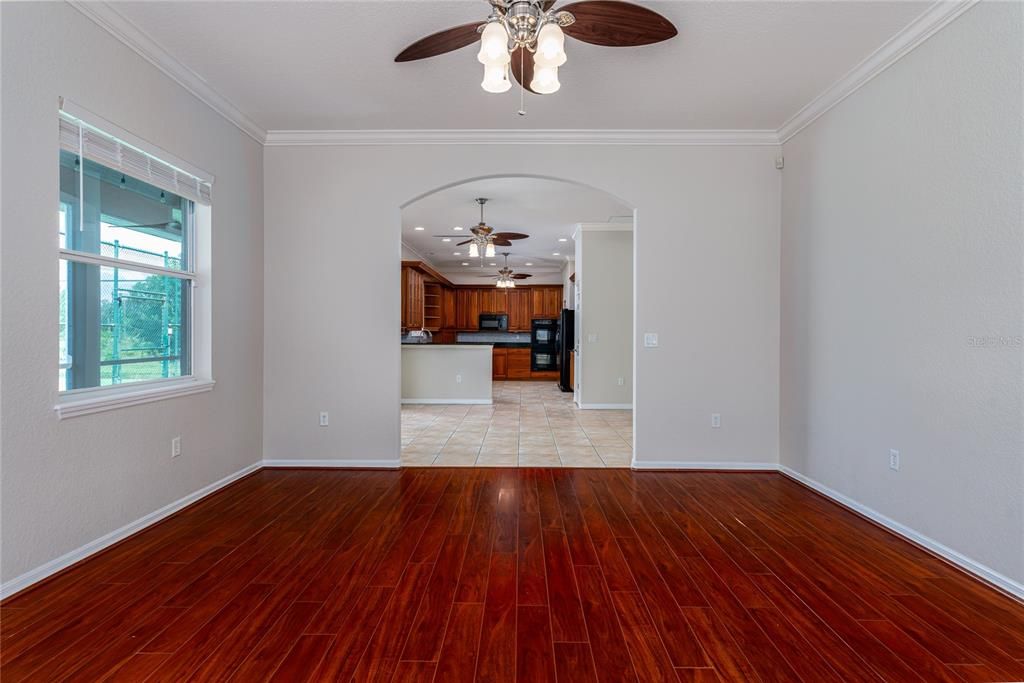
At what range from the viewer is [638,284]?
4.02 m

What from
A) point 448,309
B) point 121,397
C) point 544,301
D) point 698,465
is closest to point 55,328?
point 121,397

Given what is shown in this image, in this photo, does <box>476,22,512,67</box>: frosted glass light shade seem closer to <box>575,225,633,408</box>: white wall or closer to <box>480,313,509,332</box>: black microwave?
<box>575,225,633,408</box>: white wall

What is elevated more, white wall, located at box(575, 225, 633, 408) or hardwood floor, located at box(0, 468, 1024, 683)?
white wall, located at box(575, 225, 633, 408)

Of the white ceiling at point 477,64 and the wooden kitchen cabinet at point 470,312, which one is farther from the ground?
the white ceiling at point 477,64

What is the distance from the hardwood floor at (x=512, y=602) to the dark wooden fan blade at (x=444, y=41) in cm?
242

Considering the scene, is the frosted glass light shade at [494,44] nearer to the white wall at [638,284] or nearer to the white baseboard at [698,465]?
the white wall at [638,284]

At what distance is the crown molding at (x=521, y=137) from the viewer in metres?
3.92

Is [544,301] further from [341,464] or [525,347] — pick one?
[341,464]

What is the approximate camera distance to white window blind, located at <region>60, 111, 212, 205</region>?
2.34m

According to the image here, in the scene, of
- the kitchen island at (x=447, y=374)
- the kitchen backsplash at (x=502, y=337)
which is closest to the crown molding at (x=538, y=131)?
the kitchen island at (x=447, y=374)

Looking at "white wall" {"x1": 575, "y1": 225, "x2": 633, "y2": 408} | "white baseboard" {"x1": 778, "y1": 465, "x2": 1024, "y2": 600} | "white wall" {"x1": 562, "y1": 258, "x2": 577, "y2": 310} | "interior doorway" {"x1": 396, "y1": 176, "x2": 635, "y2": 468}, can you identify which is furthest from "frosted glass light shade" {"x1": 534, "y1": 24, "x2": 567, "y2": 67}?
"white wall" {"x1": 562, "y1": 258, "x2": 577, "y2": 310}

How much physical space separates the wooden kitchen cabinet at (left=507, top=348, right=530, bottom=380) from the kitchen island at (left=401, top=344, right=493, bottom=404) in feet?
11.3

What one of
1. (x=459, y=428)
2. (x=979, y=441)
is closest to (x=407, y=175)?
(x=459, y=428)

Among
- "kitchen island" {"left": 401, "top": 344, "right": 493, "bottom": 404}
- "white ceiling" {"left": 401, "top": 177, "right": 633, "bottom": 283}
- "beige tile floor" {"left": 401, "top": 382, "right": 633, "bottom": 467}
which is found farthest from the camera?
"kitchen island" {"left": 401, "top": 344, "right": 493, "bottom": 404}
